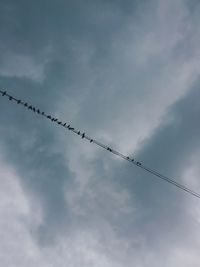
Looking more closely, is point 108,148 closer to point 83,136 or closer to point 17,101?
point 83,136

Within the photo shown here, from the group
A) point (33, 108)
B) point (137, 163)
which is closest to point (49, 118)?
point (33, 108)

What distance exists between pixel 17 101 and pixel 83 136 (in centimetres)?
1460

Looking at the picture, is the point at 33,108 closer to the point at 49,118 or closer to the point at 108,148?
the point at 49,118

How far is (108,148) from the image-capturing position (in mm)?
136875

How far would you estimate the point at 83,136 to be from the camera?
473 ft

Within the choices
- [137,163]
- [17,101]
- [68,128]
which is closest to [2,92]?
[17,101]

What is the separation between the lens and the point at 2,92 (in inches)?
5517

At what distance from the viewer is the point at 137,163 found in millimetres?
140375

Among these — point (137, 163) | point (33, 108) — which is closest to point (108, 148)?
point (137, 163)

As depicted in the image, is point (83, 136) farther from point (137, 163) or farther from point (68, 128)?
point (137, 163)

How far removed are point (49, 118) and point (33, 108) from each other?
4.61 m

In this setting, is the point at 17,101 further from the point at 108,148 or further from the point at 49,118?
the point at 108,148

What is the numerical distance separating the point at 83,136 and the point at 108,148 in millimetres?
8926

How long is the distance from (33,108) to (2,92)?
6.93 metres
